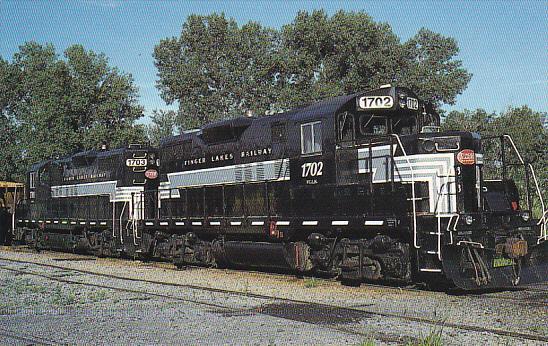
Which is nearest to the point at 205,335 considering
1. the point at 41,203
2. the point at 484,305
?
the point at 484,305

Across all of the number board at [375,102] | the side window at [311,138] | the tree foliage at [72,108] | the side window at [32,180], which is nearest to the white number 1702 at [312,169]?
the side window at [311,138]

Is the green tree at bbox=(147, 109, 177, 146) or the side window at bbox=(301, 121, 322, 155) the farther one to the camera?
the green tree at bbox=(147, 109, 177, 146)

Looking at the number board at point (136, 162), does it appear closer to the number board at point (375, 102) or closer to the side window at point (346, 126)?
the side window at point (346, 126)

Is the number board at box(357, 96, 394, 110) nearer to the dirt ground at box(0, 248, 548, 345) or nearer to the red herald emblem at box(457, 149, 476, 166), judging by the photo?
the red herald emblem at box(457, 149, 476, 166)

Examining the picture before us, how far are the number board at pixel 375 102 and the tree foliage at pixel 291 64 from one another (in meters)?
26.1

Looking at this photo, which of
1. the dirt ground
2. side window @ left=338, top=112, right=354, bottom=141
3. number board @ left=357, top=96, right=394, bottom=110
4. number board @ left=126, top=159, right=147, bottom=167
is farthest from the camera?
number board @ left=126, top=159, right=147, bottom=167

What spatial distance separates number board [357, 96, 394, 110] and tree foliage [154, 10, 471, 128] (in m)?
26.1

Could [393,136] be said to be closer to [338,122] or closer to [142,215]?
[338,122]

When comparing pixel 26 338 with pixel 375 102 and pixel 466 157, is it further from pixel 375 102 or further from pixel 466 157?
pixel 466 157

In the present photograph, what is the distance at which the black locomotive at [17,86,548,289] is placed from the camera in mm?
12281

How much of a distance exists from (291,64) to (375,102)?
96.8 feet

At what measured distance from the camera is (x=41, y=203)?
28109mm

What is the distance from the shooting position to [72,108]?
4688 cm

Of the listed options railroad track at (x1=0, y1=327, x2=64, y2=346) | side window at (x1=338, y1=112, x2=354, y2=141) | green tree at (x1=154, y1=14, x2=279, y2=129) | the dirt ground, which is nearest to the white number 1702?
side window at (x1=338, y1=112, x2=354, y2=141)
